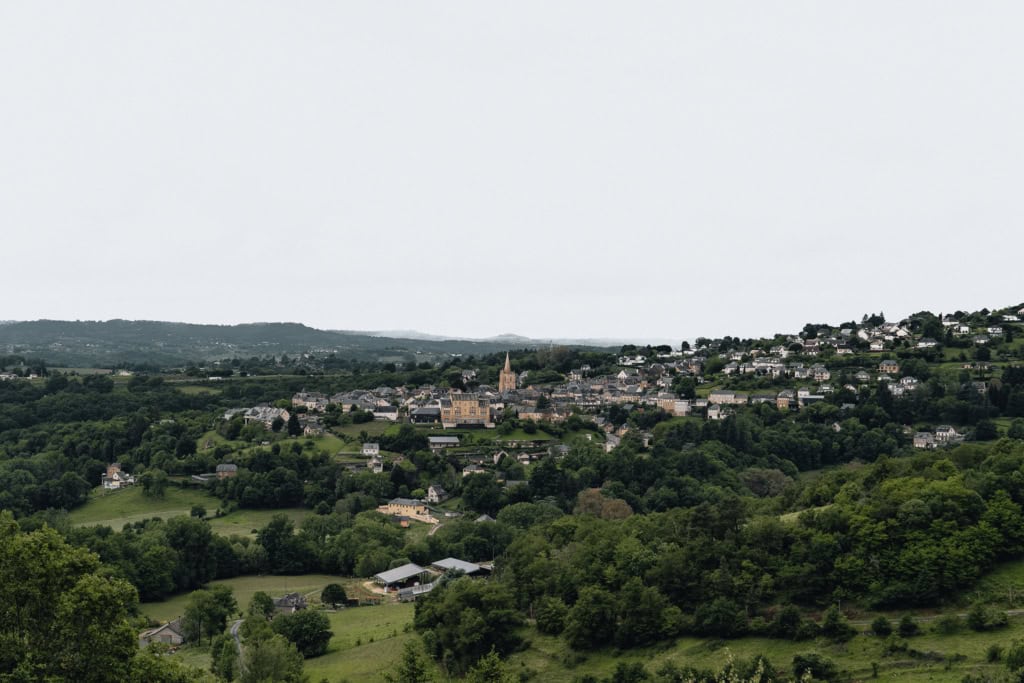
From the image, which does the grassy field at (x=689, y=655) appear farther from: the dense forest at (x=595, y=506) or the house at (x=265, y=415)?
the house at (x=265, y=415)

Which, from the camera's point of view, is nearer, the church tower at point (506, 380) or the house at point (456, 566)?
the house at point (456, 566)

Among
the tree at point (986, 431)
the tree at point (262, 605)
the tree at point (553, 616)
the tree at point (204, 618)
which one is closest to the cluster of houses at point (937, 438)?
the tree at point (986, 431)

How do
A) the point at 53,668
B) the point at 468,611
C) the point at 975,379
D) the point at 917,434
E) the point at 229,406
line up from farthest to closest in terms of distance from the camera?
the point at 229,406, the point at 975,379, the point at 917,434, the point at 468,611, the point at 53,668

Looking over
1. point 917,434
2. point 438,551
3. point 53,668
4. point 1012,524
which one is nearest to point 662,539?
point 1012,524

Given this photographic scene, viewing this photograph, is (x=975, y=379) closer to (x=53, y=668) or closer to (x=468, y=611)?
(x=468, y=611)

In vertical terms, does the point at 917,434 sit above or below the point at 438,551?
above

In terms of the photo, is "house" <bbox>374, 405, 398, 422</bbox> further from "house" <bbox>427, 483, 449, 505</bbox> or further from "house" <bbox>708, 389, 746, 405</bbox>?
"house" <bbox>708, 389, 746, 405</bbox>
